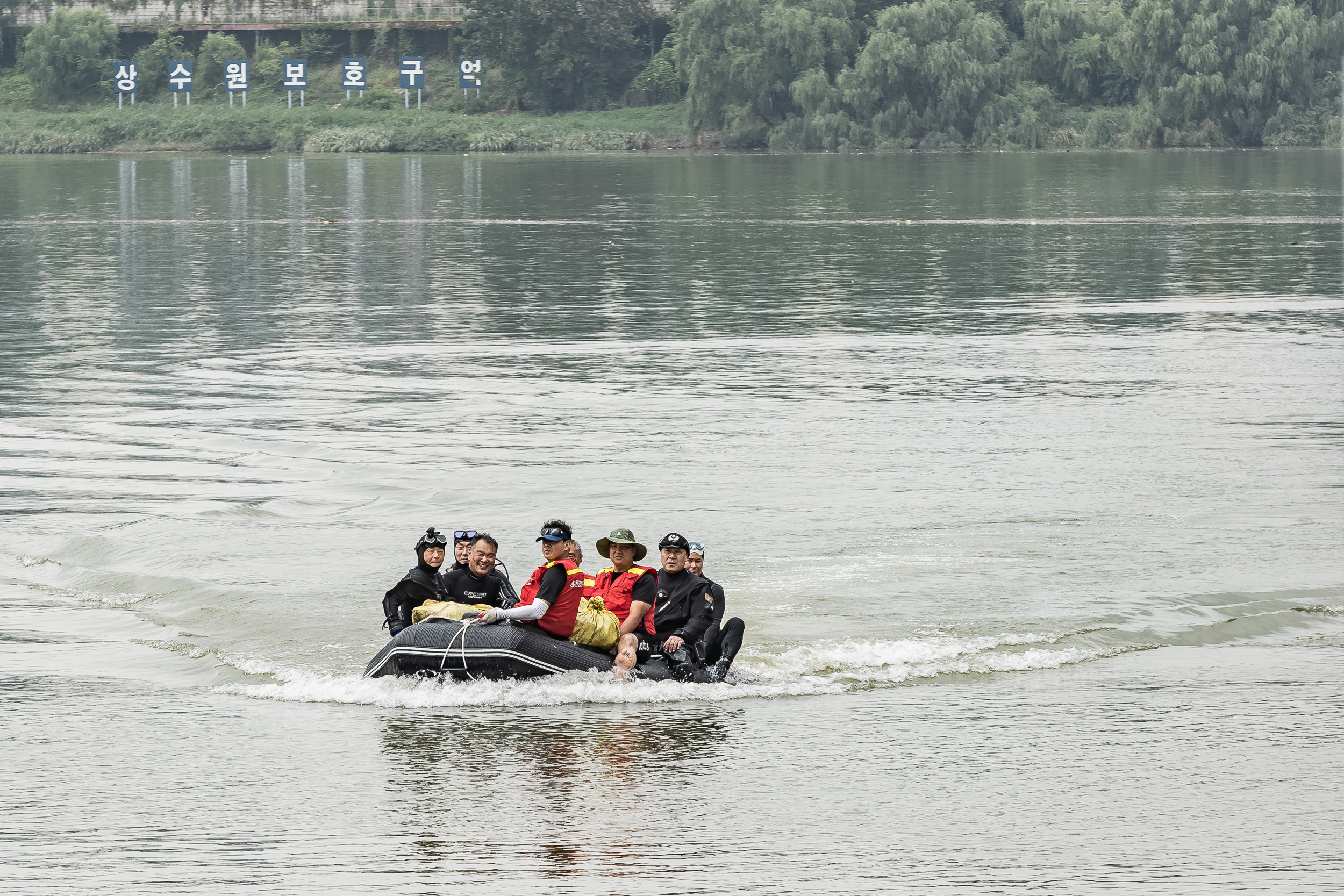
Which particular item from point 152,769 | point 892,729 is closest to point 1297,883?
point 892,729

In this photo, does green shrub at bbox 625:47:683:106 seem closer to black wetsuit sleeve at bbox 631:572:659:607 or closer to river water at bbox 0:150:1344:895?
river water at bbox 0:150:1344:895

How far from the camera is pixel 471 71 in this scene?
465 feet

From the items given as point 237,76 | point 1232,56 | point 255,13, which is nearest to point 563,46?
point 237,76

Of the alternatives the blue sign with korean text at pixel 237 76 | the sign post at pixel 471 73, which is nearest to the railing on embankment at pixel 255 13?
the sign post at pixel 471 73

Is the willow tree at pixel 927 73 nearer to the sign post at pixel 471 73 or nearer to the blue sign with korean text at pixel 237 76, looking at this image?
the sign post at pixel 471 73

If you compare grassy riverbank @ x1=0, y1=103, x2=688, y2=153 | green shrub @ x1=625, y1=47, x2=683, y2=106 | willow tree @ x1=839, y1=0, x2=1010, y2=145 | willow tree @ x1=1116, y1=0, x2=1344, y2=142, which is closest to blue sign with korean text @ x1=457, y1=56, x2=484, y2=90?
grassy riverbank @ x1=0, y1=103, x2=688, y2=153

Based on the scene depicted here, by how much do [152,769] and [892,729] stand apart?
5.86 meters

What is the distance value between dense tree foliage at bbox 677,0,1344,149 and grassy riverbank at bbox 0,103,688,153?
11.2m

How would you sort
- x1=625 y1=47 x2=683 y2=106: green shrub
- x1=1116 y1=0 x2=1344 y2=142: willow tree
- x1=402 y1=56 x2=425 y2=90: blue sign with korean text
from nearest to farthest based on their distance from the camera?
x1=1116 y1=0 x2=1344 y2=142: willow tree, x1=625 y1=47 x2=683 y2=106: green shrub, x1=402 y1=56 x2=425 y2=90: blue sign with korean text

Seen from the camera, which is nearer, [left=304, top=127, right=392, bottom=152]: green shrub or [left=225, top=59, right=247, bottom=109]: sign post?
[left=304, top=127, right=392, bottom=152]: green shrub

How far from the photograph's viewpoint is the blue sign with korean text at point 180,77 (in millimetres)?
145625

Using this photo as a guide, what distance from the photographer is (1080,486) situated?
24.8 meters

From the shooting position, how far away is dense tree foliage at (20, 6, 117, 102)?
143 m

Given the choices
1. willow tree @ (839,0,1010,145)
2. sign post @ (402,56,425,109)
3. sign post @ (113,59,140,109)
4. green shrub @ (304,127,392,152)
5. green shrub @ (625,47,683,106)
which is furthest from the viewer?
sign post @ (113,59,140,109)
